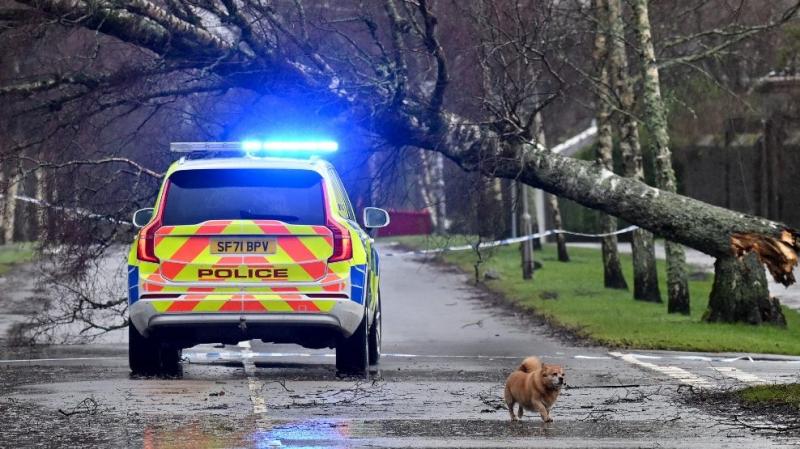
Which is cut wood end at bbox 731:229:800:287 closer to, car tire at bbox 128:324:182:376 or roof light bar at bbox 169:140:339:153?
roof light bar at bbox 169:140:339:153

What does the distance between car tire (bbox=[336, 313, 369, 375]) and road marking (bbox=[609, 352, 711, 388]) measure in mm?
2547

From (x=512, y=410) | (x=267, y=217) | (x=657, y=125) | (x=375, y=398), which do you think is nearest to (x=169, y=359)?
(x=267, y=217)

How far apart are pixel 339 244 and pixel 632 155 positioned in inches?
462

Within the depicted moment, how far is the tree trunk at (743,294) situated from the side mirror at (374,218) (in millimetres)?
5567

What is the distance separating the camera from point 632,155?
23625 millimetres

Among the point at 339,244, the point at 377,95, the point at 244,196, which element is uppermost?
the point at 377,95

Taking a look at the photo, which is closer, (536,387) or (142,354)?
(536,387)

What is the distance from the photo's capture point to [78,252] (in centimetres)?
1833

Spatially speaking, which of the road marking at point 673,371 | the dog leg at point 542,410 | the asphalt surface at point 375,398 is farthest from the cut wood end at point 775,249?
the dog leg at point 542,410

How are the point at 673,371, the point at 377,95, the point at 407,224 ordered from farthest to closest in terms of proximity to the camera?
the point at 407,224
the point at 377,95
the point at 673,371

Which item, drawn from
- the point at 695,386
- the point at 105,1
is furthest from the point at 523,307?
the point at 695,386

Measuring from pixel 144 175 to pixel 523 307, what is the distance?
6846 mm

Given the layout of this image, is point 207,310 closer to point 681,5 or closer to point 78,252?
point 78,252

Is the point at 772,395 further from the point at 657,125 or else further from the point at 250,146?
the point at 657,125
